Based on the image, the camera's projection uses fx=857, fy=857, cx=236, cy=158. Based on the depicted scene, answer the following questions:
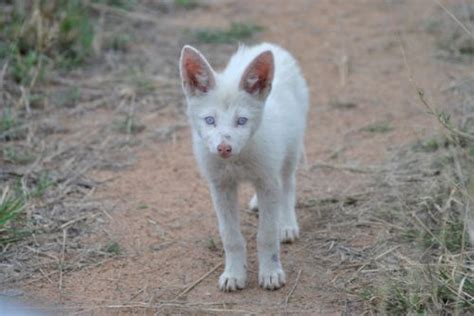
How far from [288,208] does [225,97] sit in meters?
1.25

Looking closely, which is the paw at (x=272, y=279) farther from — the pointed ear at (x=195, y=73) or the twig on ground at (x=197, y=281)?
the pointed ear at (x=195, y=73)

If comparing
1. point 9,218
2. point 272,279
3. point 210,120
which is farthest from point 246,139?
point 9,218

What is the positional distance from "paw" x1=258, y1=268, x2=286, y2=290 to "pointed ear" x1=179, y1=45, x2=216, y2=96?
1080 millimetres

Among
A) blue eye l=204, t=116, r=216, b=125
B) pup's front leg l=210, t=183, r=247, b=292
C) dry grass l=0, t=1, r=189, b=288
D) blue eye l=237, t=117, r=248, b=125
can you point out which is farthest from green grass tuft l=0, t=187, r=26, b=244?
blue eye l=237, t=117, r=248, b=125

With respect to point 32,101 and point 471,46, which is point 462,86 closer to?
point 471,46

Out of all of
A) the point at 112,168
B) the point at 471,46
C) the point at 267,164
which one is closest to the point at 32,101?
the point at 112,168

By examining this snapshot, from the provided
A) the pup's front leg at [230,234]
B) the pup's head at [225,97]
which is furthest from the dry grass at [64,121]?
the pup's head at [225,97]

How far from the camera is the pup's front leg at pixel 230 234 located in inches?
188

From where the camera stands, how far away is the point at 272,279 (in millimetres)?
4727

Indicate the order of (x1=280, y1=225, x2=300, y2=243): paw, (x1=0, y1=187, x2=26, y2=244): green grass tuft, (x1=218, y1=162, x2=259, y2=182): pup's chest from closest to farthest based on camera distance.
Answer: (x1=218, y1=162, x2=259, y2=182): pup's chest → (x1=0, y1=187, x2=26, y2=244): green grass tuft → (x1=280, y1=225, x2=300, y2=243): paw

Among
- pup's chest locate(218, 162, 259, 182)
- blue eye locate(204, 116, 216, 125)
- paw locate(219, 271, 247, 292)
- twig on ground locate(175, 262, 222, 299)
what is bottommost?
twig on ground locate(175, 262, 222, 299)

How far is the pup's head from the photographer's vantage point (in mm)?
4340

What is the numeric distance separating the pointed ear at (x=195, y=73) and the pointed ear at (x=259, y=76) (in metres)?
0.18

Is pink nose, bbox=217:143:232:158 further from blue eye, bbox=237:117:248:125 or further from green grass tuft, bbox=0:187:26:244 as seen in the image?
green grass tuft, bbox=0:187:26:244
